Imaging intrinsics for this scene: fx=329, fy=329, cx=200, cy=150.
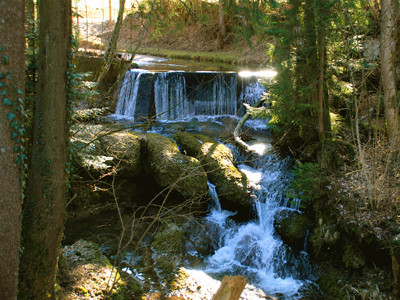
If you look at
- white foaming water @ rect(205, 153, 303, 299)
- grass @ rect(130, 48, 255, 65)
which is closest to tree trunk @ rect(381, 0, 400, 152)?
white foaming water @ rect(205, 153, 303, 299)

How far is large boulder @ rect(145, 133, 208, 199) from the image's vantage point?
7.60 m

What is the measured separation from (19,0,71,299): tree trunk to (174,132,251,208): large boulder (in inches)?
159

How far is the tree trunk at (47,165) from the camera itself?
3.37 metres

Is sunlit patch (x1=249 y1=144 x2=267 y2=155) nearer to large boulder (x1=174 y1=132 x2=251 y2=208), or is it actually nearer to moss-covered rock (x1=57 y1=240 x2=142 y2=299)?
large boulder (x1=174 y1=132 x2=251 y2=208)

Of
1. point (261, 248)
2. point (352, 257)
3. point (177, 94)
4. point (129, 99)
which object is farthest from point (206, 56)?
point (352, 257)

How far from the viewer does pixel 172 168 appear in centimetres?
783

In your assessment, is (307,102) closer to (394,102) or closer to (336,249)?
(394,102)

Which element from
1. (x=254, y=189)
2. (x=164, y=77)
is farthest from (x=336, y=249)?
(x=164, y=77)

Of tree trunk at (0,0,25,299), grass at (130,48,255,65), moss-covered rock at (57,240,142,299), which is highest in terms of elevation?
grass at (130,48,255,65)

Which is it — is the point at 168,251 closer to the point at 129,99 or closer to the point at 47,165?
the point at 47,165

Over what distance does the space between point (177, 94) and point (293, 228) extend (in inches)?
313

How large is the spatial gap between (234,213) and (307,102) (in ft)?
11.6

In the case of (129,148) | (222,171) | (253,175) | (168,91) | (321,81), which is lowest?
(253,175)

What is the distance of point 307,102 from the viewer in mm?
8672
